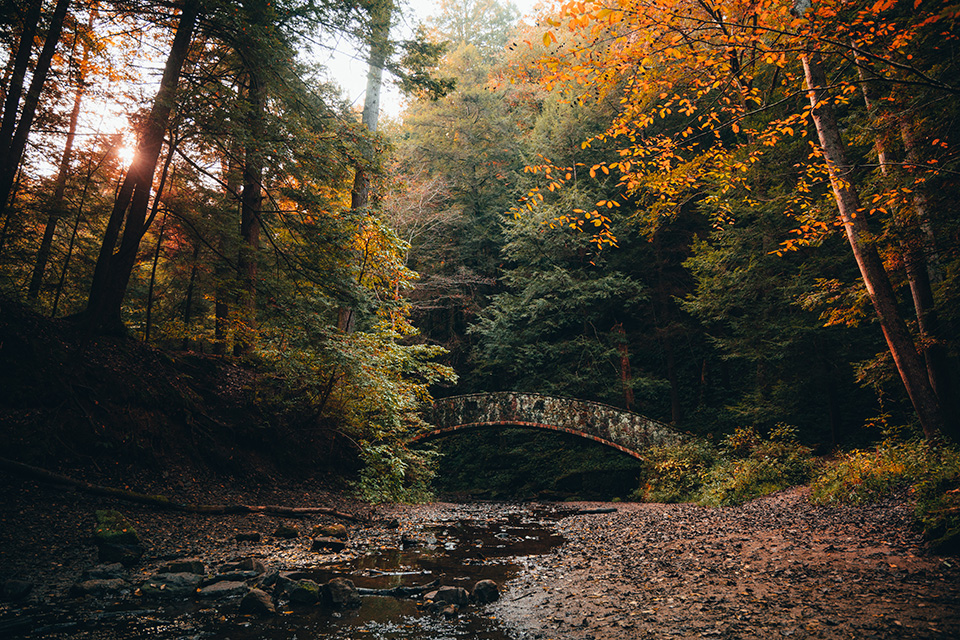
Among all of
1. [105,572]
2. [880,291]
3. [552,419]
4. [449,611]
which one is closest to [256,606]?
[449,611]

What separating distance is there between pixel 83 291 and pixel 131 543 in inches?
444

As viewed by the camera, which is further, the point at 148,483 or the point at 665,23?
the point at 148,483

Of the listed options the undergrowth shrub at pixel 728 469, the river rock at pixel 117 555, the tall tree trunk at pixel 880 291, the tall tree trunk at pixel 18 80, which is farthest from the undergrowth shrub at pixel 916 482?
the tall tree trunk at pixel 18 80

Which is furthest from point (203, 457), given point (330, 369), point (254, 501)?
point (330, 369)

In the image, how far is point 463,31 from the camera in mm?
27859

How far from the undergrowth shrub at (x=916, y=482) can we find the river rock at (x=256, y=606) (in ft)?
17.3

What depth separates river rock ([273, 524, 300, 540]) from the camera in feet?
19.0

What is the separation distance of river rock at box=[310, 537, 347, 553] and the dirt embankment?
2.29m

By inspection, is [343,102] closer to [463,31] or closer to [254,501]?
[254,501]

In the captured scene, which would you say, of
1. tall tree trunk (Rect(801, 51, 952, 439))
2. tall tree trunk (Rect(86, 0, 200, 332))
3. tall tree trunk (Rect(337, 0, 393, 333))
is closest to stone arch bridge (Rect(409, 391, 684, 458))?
tall tree trunk (Rect(337, 0, 393, 333))

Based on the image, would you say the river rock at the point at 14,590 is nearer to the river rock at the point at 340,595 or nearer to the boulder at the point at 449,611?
the river rock at the point at 340,595

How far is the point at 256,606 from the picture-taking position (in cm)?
325

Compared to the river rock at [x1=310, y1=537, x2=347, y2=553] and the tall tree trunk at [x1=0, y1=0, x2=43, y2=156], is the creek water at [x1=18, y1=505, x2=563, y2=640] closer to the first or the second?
the river rock at [x1=310, y1=537, x2=347, y2=553]

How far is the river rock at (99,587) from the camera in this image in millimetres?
3318
